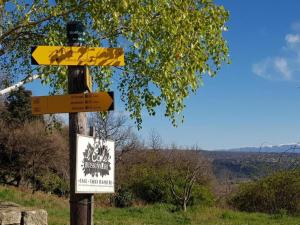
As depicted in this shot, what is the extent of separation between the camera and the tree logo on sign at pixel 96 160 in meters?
5.85

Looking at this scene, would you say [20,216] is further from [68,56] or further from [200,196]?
[200,196]

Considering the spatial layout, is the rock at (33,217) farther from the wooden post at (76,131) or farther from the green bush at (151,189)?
the green bush at (151,189)

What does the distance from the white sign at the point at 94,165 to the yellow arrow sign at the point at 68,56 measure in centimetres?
90

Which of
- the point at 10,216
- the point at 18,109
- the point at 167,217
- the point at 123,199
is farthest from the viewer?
the point at 18,109

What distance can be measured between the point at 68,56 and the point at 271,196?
62.9 ft

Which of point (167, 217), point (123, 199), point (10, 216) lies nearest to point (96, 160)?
point (10, 216)

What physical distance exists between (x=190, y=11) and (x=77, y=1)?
1.91 m

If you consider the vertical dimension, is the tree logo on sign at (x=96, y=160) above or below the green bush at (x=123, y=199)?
above

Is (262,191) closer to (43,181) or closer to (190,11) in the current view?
(43,181)

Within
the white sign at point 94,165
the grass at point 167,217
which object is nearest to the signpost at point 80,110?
the white sign at point 94,165

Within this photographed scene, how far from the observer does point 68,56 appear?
610cm

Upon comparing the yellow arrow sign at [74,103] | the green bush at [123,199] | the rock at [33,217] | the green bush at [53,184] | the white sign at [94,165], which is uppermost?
the yellow arrow sign at [74,103]

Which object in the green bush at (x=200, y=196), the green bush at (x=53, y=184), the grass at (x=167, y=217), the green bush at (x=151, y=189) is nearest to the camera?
the grass at (x=167, y=217)

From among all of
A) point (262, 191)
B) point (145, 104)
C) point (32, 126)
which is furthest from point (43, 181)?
point (145, 104)
